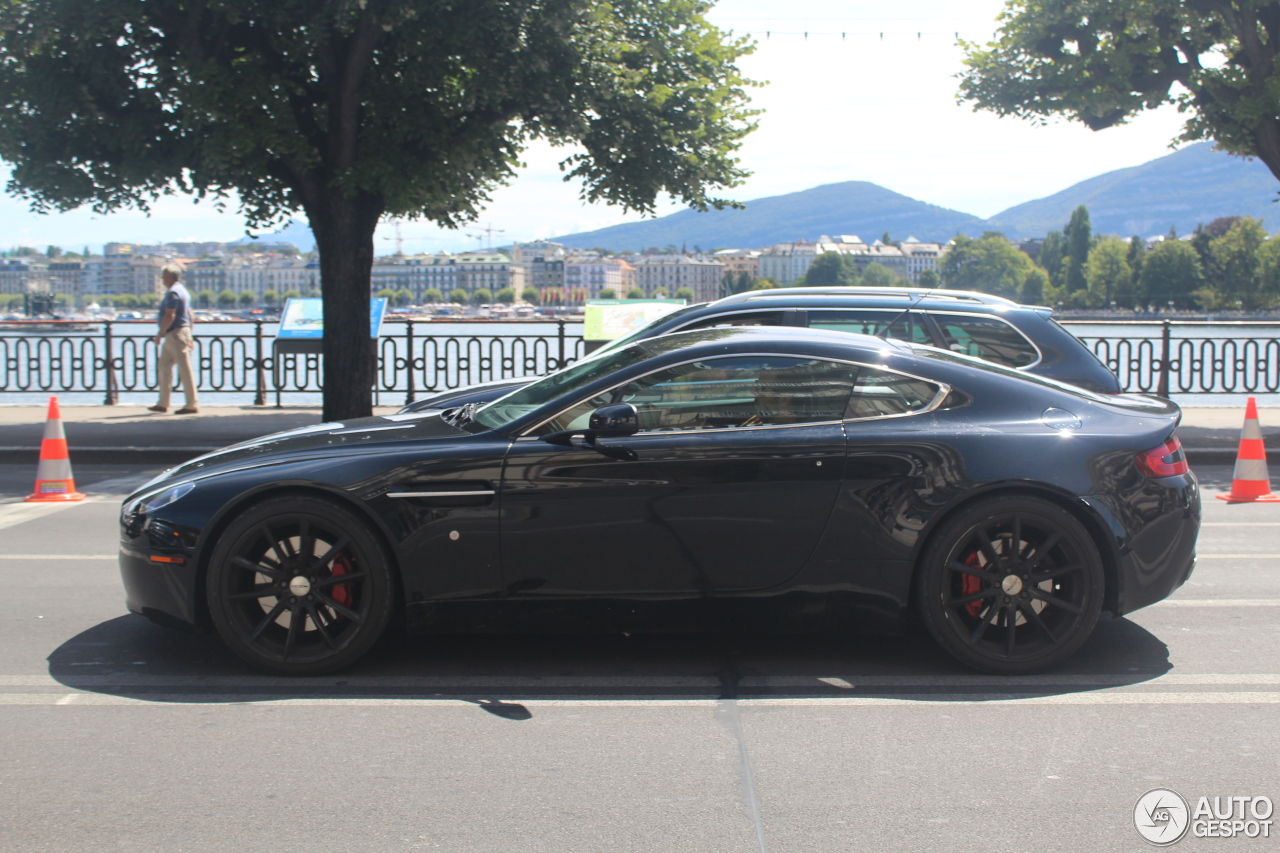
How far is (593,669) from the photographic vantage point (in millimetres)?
4711

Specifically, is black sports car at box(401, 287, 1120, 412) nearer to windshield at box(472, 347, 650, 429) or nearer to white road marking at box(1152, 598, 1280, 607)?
white road marking at box(1152, 598, 1280, 607)

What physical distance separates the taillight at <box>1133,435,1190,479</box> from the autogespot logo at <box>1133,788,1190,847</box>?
1603mm

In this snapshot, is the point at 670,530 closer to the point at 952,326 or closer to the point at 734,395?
the point at 734,395

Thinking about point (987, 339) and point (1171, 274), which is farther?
point (1171, 274)

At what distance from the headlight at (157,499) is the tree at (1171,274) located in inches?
4719

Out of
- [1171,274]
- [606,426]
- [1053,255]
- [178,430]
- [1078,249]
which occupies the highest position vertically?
[1053,255]

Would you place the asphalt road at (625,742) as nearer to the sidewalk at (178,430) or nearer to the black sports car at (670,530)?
the black sports car at (670,530)

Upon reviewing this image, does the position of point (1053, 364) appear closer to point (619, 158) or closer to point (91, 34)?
point (619, 158)

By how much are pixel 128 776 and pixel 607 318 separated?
11.7 m

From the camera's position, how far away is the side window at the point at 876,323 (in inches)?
314

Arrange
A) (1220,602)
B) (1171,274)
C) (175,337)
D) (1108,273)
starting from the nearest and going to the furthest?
(1220,602), (175,337), (1171,274), (1108,273)

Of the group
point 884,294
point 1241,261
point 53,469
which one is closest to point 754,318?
point 884,294

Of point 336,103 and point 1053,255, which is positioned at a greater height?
point 1053,255

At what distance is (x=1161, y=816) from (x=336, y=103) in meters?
12.0
